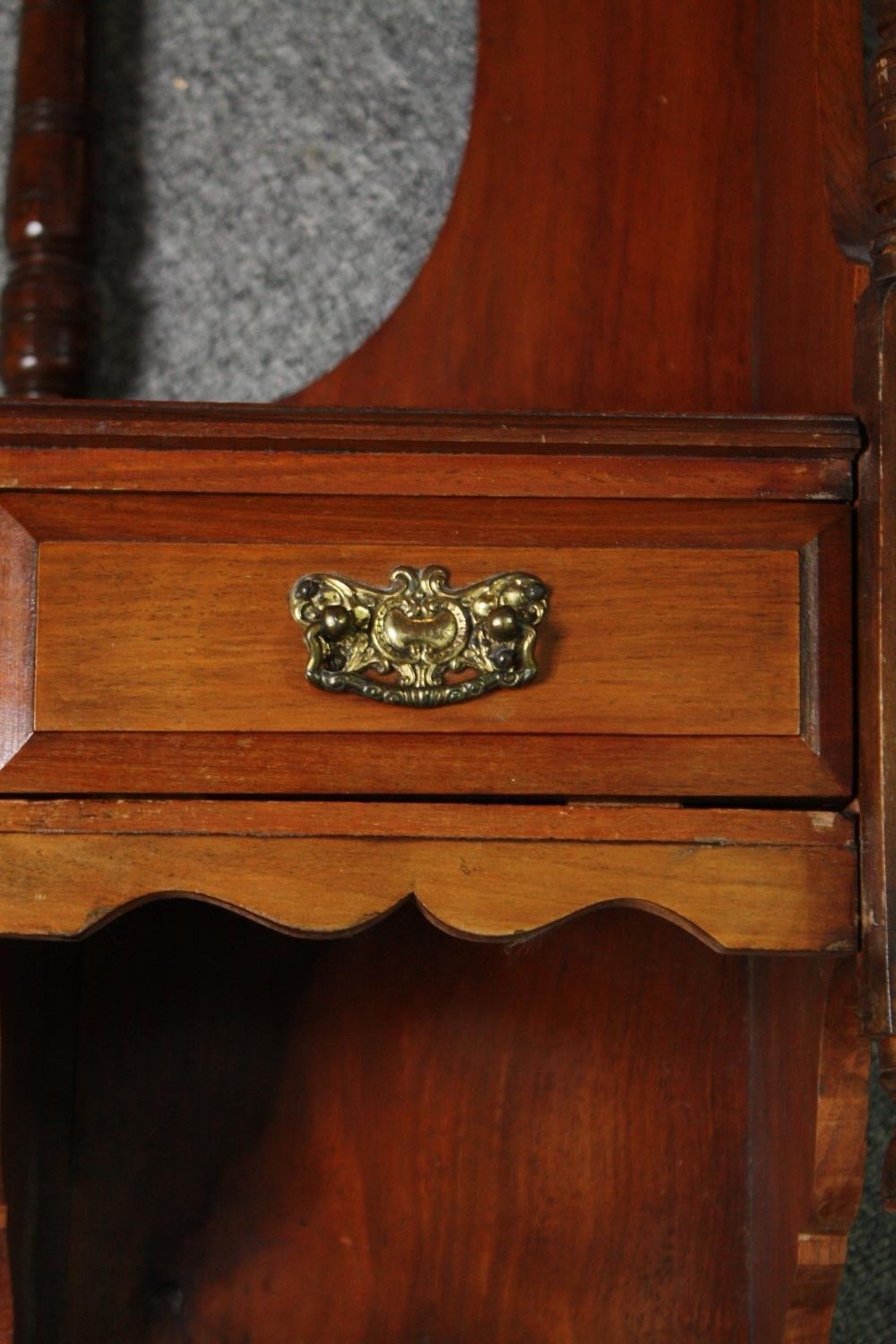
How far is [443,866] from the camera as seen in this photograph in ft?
2.07

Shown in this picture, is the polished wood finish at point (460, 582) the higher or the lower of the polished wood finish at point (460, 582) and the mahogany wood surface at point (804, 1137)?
the higher

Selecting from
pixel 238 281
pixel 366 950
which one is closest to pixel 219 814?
pixel 366 950

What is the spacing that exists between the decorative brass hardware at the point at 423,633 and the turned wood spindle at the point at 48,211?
1.24 feet

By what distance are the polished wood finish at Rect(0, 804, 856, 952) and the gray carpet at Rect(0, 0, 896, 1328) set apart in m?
0.42

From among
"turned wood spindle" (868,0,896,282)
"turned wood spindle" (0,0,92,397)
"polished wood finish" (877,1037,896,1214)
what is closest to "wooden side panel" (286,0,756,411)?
"turned wood spindle" (0,0,92,397)

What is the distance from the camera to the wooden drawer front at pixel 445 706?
2.09 feet

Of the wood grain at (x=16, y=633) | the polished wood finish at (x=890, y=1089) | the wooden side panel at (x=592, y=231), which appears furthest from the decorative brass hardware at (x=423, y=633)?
the wooden side panel at (x=592, y=231)

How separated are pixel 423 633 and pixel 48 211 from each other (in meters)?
0.48

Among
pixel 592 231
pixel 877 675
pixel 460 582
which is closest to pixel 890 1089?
pixel 877 675

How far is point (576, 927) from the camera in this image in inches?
38.3

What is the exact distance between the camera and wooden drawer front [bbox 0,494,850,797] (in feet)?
2.09

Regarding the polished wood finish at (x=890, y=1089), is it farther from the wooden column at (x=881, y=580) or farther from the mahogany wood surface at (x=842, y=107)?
the mahogany wood surface at (x=842, y=107)

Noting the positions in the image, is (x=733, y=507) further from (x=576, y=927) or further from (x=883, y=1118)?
(x=883, y=1118)

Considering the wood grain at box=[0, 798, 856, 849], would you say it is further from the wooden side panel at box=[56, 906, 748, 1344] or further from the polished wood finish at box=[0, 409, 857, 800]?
the wooden side panel at box=[56, 906, 748, 1344]
